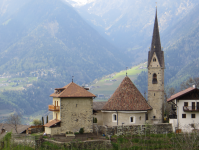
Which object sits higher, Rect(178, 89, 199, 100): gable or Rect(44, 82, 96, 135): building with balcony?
Rect(178, 89, 199, 100): gable

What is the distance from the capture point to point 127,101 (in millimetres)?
58719

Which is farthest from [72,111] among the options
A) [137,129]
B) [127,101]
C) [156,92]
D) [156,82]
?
[156,82]

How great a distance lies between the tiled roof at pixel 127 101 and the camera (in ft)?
190

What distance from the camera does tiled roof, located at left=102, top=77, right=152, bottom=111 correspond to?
190 ft

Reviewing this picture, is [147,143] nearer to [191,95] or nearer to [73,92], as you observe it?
[191,95]

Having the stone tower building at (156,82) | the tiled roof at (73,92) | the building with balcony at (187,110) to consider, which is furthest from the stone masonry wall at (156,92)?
the tiled roof at (73,92)

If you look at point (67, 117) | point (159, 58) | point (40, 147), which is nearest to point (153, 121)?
point (159, 58)

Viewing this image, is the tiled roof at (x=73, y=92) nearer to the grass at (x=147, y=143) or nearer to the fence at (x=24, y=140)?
the fence at (x=24, y=140)

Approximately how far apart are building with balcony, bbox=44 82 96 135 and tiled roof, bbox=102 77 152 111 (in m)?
4.53

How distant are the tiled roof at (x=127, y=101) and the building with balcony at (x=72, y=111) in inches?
178

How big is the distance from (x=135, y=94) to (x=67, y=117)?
12958 mm

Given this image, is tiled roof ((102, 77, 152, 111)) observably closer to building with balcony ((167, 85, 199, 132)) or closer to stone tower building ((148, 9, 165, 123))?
stone tower building ((148, 9, 165, 123))

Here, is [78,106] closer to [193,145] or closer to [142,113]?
[142,113]

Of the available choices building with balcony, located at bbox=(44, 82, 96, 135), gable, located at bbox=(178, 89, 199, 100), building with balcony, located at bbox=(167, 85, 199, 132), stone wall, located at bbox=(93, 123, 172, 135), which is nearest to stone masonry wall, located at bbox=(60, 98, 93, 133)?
building with balcony, located at bbox=(44, 82, 96, 135)
